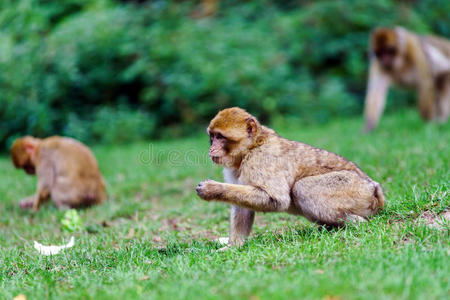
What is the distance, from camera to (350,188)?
491 cm

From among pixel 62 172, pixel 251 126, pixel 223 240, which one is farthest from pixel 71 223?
pixel 251 126

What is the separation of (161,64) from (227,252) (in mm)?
10858

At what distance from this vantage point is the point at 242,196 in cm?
477

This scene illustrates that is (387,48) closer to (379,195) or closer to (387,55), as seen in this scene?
(387,55)

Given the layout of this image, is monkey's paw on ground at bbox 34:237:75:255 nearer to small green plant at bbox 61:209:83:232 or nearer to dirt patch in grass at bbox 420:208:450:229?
small green plant at bbox 61:209:83:232

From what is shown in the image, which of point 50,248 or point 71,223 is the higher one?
point 50,248

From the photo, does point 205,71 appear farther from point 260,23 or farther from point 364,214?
point 364,214

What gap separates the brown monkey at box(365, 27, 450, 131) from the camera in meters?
11.3

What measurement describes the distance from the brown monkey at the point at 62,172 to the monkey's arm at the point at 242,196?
3.60m

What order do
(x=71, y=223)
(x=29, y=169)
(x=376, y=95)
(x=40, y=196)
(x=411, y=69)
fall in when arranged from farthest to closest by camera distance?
(x=376, y=95), (x=411, y=69), (x=29, y=169), (x=40, y=196), (x=71, y=223)

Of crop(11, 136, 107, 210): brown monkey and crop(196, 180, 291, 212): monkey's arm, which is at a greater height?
crop(196, 180, 291, 212): monkey's arm

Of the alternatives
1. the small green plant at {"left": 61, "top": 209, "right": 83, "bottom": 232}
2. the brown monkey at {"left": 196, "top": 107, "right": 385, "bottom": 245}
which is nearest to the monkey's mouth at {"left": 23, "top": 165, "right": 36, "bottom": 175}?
the small green plant at {"left": 61, "top": 209, "right": 83, "bottom": 232}

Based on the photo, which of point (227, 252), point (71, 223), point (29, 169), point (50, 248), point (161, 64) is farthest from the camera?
point (161, 64)

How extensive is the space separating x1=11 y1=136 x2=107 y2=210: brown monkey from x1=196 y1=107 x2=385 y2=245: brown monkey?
11.1 ft
